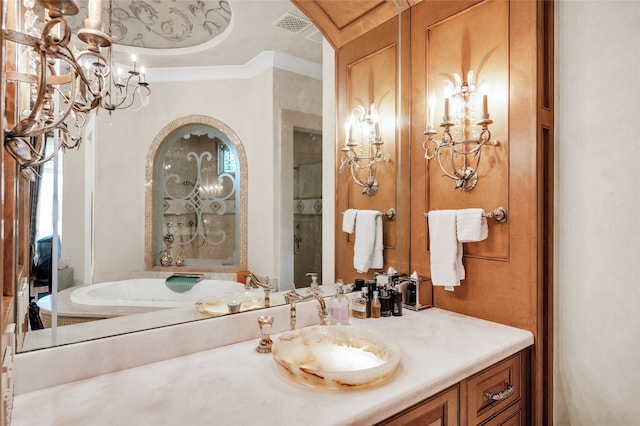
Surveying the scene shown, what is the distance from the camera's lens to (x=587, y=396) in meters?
1.38

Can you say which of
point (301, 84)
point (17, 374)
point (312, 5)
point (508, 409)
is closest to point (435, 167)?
point (301, 84)

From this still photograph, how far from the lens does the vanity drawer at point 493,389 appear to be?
112cm

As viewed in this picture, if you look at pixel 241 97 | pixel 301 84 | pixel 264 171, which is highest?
pixel 301 84

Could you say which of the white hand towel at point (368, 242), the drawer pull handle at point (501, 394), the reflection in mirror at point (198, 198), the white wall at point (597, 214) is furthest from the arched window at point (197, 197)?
the white wall at point (597, 214)

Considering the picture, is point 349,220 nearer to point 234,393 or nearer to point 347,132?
point 347,132

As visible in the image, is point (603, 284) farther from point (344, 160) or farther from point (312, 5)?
point (312, 5)

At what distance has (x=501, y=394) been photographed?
1.22m

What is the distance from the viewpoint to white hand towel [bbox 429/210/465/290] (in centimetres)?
153

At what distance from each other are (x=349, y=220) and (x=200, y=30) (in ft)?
3.16

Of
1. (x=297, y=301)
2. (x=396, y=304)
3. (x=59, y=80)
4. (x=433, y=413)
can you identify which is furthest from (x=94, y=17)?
(x=396, y=304)

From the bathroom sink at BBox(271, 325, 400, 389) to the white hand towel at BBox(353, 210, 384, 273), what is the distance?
1.69ft

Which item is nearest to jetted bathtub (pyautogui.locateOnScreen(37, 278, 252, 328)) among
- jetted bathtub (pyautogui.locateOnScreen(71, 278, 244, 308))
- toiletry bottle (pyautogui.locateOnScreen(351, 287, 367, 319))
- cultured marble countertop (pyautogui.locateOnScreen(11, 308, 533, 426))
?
jetted bathtub (pyautogui.locateOnScreen(71, 278, 244, 308))

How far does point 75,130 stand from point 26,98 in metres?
0.12

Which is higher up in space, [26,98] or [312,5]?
[312,5]
